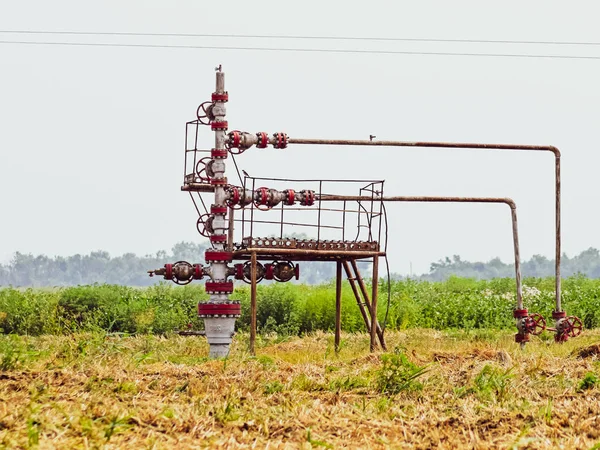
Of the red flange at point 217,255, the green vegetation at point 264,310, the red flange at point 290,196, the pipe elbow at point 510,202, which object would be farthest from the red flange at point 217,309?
the pipe elbow at point 510,202

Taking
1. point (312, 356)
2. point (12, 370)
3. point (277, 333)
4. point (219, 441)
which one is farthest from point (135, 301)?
point (219, 441)

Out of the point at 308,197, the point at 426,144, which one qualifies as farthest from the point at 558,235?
the point at 308,197

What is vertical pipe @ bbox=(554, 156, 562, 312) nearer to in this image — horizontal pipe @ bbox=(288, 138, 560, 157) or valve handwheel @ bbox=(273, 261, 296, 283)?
horizontal pipe @ bbox=(288, 138, 560, 157)

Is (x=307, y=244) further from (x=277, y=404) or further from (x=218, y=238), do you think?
(x=277, y=404)

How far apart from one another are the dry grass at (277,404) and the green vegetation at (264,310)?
33.5 feet

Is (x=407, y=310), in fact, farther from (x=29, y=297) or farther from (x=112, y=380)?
(x=112, y=380)

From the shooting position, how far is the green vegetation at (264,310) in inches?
924

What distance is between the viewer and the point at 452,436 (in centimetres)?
837

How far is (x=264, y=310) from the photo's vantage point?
24312mm

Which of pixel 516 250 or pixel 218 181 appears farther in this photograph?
pixel 516 250

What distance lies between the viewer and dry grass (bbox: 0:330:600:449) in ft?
26.0

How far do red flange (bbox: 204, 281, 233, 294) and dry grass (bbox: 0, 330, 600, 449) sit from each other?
10.1 feet

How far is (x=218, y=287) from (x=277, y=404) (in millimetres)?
6784

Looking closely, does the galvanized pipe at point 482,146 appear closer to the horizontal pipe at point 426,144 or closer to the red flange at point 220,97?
the horizontal pipe at point 426,144
